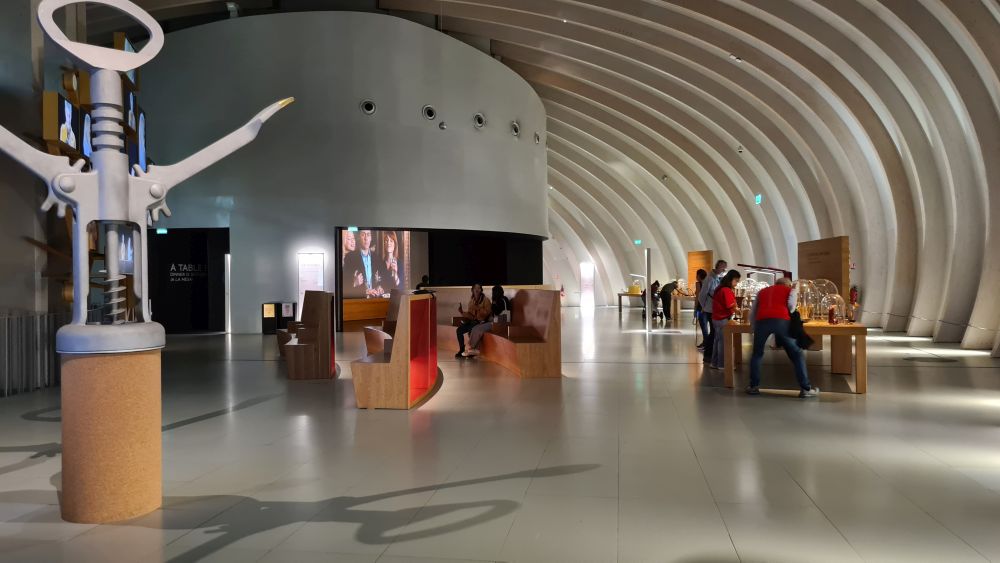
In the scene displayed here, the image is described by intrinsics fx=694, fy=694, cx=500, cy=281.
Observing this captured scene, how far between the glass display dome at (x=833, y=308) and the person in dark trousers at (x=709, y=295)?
2262 millimetres

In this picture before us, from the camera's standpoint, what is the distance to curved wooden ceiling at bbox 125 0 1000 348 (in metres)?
12.0

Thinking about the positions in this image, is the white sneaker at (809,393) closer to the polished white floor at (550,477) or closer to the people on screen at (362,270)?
the polished white floor at (550,477)

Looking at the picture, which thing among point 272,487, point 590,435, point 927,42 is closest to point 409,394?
point 590,435

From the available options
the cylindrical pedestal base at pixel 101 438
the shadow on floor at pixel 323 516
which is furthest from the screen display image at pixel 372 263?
the cylindrical pedestal base at pixel 101 438

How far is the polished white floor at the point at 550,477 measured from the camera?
3424 millimetres

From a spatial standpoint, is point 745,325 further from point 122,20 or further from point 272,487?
point 122,20

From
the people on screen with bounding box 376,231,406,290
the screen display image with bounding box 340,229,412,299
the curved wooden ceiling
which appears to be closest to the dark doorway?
the screen display image with bounding box 340,229,412,299

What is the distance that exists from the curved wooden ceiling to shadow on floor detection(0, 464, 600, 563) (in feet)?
34.4

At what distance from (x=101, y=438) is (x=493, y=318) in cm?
833

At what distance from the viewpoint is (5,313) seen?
8.38 m

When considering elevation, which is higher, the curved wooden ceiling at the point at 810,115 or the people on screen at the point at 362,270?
the curved wooden ceiling at the point at 810,115

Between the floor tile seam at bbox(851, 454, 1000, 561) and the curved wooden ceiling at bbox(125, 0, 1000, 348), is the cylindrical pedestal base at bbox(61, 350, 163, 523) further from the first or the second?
the curved wooden ceiling at bbox(125, 0, 1000, 348)

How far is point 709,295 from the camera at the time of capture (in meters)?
11.3

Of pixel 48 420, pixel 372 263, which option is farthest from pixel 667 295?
pixel 48 420
